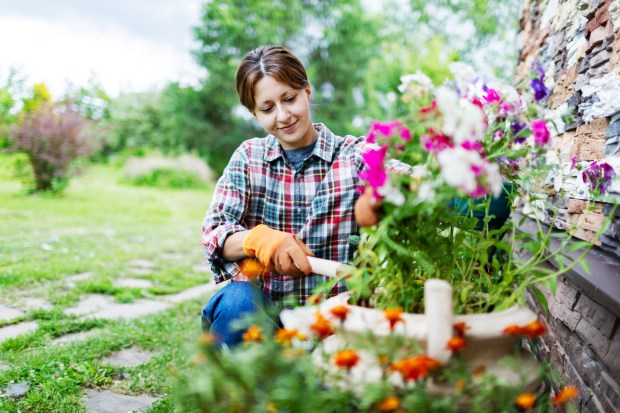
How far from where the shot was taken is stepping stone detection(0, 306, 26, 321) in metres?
2.60

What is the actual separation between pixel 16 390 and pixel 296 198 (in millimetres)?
1175

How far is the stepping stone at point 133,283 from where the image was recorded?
11.6 ft

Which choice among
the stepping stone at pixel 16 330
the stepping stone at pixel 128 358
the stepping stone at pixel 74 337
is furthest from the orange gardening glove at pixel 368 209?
the stepping stone at pixel 16 330

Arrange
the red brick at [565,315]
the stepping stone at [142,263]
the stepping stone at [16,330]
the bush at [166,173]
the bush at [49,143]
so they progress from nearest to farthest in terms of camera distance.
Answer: the red brick at [565,315], the stepping stone at [16,330], the stepping stone at [142,263], the bush at [49,143], the bush at [166,173]

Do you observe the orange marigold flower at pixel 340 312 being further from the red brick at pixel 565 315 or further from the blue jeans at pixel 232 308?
the red brick at pixel 565 315

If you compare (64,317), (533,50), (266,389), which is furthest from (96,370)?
(533,50)

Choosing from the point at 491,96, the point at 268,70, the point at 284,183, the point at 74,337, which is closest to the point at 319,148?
the point at 284,183

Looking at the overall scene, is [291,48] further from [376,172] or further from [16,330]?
[376,172]

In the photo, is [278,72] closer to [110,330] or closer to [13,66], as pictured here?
[110,330]

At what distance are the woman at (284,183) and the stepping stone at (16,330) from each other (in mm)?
1315

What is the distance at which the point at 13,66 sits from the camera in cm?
1041

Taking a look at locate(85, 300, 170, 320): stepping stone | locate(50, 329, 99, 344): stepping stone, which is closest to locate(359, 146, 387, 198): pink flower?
locate(50, 329, 99, 344): stepping stone

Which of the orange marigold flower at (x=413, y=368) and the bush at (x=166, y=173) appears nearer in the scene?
the orange marigold flower at (x=413, y=368)

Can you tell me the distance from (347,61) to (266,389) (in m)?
16.3
